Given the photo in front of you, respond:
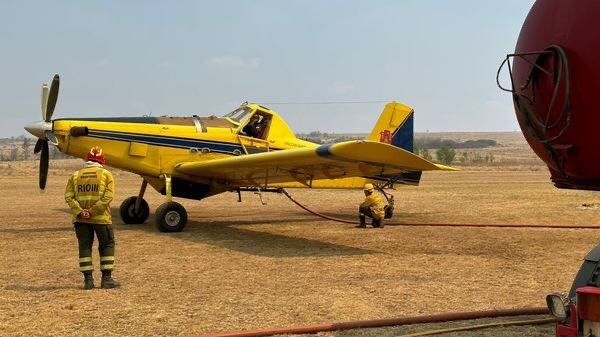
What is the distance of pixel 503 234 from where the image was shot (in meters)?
13.1

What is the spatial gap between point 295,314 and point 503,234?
797 cm

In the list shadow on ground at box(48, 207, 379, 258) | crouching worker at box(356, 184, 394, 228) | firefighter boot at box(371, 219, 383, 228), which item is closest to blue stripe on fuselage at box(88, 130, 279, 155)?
shadow on ground at box(48, 207, 379, 258)

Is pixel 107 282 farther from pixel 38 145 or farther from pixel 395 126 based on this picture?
pixel 395 126

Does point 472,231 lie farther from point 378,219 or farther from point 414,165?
point 414,165

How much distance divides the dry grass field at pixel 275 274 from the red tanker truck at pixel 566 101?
183cm

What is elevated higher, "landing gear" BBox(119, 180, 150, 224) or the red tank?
the red tank

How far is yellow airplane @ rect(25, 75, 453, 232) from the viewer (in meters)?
13.4

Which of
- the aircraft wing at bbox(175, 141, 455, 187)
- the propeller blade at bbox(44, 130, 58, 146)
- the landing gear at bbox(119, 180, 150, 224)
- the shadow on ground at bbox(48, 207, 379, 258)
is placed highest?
the propeller blade at bbox(44, 130, 58, 146)

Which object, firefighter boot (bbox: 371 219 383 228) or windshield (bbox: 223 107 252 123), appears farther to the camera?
windshield (bbox: 223 107 252 123)

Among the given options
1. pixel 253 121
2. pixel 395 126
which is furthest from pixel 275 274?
pixel 395 126

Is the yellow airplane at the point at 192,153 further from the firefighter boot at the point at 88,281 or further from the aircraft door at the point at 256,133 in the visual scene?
the firefighter boot at the point at 88,281

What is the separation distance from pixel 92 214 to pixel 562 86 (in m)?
5.66

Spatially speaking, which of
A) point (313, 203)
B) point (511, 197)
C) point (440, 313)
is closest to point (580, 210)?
point (511, 197)

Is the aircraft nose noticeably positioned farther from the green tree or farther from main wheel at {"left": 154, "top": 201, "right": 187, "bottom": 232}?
the green tree
